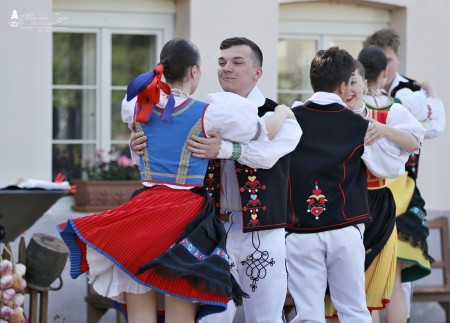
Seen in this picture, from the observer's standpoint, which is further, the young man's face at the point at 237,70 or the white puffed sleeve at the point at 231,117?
the young man's face at the point at 237,70

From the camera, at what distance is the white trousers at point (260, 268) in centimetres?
528

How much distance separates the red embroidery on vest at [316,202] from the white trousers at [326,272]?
0.40 feet

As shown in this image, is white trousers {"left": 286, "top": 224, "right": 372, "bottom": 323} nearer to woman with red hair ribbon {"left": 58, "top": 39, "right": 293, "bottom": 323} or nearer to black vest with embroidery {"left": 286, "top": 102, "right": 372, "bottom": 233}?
black vest with embroidery {"left": 286, "top": 102, "right": 372, "bottom": 233}

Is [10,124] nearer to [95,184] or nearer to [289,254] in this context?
[95,184]

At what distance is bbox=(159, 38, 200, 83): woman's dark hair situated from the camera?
492 cm

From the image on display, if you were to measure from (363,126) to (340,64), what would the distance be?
1.15 ft

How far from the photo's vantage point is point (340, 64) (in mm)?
5793

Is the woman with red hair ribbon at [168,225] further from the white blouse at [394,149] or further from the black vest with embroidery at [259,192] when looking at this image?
the white blouse at [394,149]

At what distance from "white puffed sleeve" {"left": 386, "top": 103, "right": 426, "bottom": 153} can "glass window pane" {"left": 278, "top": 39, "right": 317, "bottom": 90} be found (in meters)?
2.50

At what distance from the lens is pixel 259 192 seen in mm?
5285

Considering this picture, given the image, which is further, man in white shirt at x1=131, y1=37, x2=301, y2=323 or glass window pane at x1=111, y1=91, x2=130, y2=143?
glass window pane at x1=111, y1=91, x2=130, y2=143

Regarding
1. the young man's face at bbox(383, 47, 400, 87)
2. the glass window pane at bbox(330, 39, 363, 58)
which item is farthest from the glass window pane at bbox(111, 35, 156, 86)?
the young man's face at bbox(383, 47, 400, 87)

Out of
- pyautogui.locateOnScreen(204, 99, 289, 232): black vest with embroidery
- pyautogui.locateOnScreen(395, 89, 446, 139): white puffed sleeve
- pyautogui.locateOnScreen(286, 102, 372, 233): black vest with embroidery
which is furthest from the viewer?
pyautogui.locateOnScreen(395, 89, 446, 139): white puffed sleeve

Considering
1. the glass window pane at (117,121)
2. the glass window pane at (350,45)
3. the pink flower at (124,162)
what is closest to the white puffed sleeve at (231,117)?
the pink flower at (124,162)
